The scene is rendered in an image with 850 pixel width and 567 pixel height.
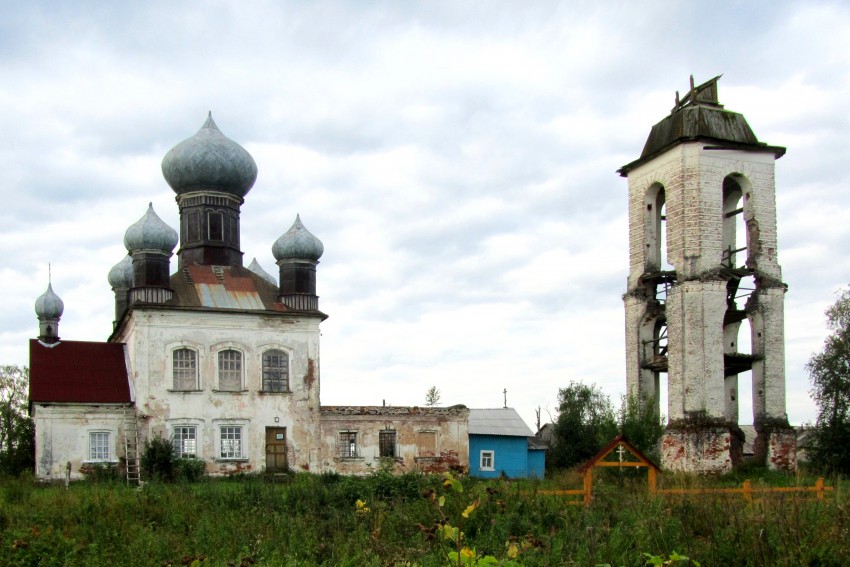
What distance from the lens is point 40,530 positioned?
Answer: 13.1m

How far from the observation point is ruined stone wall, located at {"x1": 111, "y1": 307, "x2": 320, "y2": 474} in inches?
1024

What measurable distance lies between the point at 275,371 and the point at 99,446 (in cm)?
487

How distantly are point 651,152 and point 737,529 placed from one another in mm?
19356

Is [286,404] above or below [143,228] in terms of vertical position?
below

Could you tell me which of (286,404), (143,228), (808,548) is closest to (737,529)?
(808,548)

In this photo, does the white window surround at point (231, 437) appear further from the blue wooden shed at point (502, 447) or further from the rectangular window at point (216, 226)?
the blue wooden shed at point (502, 447)

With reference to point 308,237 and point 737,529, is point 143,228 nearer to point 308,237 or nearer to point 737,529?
point 308,237

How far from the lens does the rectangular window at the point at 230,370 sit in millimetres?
26891

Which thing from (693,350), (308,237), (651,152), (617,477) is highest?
(651,152)

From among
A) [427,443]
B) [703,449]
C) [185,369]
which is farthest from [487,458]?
[185,369]

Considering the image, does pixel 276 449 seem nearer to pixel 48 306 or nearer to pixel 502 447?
pixel 502 447

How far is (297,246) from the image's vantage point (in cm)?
2812

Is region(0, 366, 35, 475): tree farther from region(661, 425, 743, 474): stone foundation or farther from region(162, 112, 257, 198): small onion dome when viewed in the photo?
region(661, 425, 743, 474): stone foundation

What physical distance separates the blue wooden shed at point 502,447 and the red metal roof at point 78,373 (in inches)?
404
